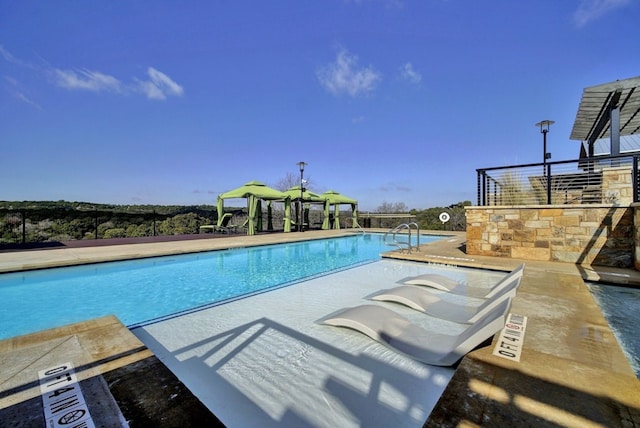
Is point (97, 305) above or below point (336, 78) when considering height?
below

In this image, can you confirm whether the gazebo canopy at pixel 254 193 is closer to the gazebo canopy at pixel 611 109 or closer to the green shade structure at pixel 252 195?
the green shade structure at pixel 252 195

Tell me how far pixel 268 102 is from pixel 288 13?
6.08 m

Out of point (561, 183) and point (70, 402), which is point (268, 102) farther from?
point (70, 402)

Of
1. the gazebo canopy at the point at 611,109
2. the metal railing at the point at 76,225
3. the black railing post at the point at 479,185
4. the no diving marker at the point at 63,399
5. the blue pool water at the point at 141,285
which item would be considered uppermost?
the gazebo canopy at the point at 611,109

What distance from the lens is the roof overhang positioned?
19.2ft

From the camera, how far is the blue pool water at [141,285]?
4117mm

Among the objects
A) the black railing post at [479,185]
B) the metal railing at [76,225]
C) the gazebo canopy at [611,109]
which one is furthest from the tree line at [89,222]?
the black railing post at [479,185]

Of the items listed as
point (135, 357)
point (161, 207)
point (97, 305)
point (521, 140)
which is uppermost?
point (521, 140)

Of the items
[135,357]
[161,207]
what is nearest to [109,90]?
[161,207]

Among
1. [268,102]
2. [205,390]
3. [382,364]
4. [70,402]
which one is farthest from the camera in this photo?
[268,102]

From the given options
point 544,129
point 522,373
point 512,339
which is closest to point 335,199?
point 544,129

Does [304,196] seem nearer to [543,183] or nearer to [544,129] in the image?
[543,183]

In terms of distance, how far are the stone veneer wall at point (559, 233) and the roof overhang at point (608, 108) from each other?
2.28 m

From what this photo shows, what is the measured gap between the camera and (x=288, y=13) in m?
9.84
